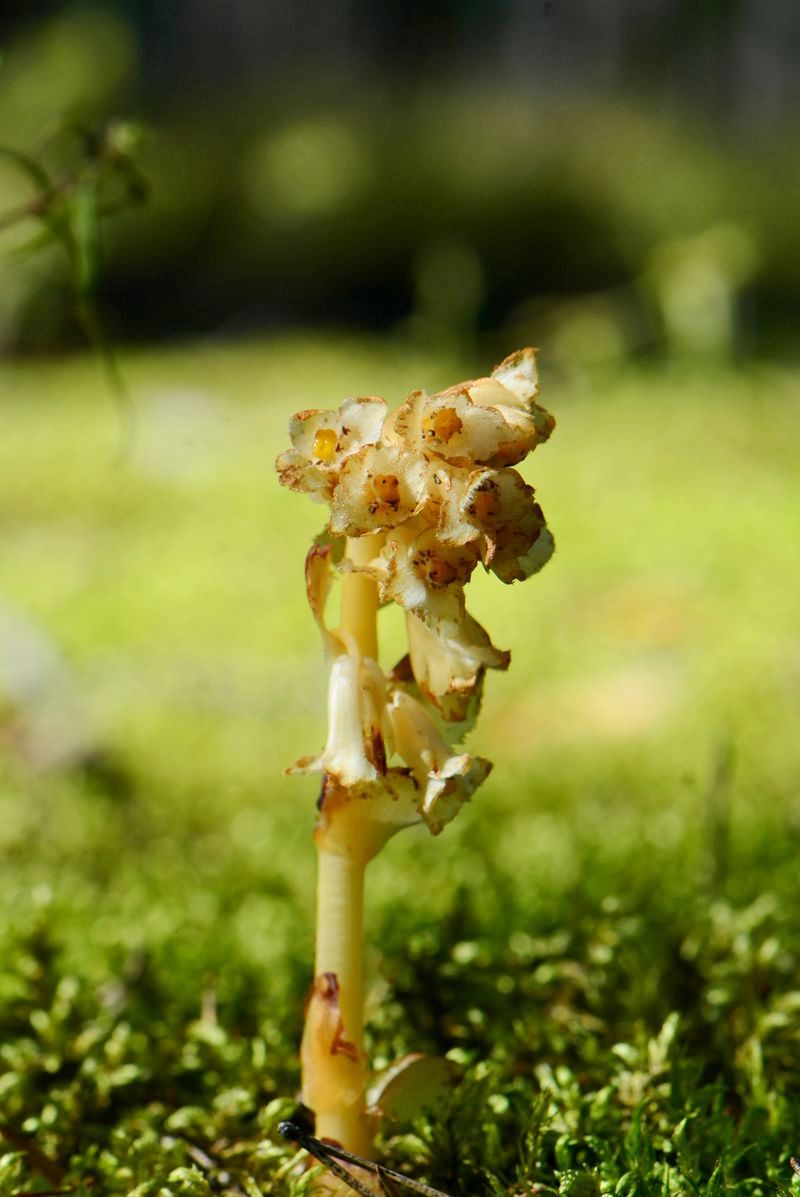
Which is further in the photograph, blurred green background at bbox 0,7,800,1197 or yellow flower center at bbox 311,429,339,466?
blurred green background at bbox 0,7,800,1197

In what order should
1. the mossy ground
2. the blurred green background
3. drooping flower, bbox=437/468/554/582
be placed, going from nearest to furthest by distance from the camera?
drooping flower, bbox=437/468/554/582 < the mossy ground < the blurred green background

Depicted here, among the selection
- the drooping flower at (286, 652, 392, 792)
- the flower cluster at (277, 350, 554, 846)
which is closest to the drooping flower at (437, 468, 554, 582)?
the flower cluster at (277, 350, 554, 846)

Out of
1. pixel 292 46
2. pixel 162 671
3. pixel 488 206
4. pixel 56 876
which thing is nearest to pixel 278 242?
pixel 488 206

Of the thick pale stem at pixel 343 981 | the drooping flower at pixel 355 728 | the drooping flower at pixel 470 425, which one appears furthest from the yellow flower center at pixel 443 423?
the thick pale stem at pixel 343 981

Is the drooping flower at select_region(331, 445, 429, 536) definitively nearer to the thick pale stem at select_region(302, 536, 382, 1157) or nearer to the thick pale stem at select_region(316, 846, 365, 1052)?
the thick pale stem at select_region(302, 536, 382, 1157)

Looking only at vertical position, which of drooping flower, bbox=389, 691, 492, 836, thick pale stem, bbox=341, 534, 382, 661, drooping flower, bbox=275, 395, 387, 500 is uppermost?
drooping flower, bbox=275, 395, 387, 500

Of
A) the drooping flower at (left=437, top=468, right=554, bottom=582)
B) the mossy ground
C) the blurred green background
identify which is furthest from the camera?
the blurred green background

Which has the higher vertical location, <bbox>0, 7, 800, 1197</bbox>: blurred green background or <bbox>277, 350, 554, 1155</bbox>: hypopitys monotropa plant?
<bbox>0, 7, 800, 1197</bbox>: blurred green background

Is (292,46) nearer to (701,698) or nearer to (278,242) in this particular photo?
(278,242)
